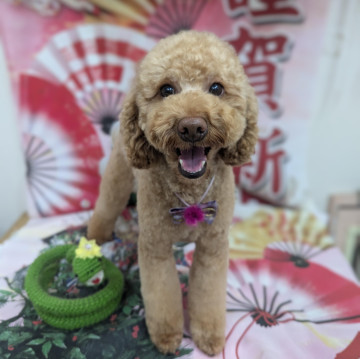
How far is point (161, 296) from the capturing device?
0.81m

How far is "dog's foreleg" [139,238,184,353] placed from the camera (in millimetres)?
800

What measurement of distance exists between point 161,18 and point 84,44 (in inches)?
11.4

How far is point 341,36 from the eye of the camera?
140cm

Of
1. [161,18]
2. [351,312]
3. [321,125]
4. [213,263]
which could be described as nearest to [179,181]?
[213,263]

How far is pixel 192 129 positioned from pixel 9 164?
113cm

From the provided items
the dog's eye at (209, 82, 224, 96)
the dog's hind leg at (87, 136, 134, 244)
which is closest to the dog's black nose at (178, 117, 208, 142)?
the dog's eye at (209, 82, 224, 96)

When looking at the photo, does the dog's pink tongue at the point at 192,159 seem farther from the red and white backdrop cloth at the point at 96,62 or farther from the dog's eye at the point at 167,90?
the red and white backdrop cloth at the point at 96,62

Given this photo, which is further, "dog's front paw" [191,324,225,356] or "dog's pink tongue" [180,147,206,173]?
"dog's front paw" [191,324,225,356]

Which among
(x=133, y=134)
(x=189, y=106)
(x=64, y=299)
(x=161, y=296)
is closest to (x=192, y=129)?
(x=189, y=106)

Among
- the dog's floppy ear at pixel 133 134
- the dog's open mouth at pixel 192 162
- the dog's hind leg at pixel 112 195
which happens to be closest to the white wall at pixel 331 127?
the dog's hind leg at pixel 112 195

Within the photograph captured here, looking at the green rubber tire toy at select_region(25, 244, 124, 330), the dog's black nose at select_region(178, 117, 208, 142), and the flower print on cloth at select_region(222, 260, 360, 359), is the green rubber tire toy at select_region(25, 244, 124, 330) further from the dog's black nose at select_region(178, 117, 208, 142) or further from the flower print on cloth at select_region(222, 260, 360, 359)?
the dog's black nose at select_region(178, 117, 208, 142)

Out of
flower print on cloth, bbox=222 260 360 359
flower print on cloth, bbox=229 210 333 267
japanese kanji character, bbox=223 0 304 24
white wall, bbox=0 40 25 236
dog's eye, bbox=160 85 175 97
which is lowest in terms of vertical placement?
flower print on cloth, bbox=222 260 360 359

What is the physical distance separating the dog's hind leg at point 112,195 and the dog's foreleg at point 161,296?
180mm

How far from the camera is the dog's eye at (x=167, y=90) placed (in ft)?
2.08
